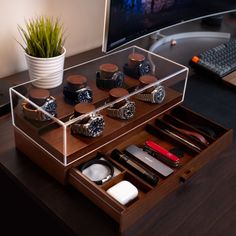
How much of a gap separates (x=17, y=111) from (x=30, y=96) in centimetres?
5

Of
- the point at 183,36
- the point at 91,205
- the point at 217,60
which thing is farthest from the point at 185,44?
the point at 91,205

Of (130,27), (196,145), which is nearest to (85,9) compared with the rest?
(130,27)

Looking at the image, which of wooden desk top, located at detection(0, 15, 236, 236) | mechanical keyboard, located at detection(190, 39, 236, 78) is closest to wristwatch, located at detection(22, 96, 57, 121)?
wooden desk top, located at detection(0, 15, 236, 236)

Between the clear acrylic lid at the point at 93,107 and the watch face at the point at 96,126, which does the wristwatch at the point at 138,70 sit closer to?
the clear acrylic lid at the point at 93,107

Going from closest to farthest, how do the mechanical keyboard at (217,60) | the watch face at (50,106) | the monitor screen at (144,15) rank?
the watch face at (50,106) < the monitor screen at (144,15) < the mechanical keyboard at (217,60)

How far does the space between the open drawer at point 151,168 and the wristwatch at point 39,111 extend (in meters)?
0.12

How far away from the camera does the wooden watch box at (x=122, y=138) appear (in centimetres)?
71

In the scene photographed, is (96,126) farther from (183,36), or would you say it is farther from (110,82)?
(183,36)

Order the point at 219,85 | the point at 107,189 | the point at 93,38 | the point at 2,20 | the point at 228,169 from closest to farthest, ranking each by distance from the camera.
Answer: the point at 107,189 → the point at 228,169 → the point at 2,20 → the point at 219,85 → the point at 93,38

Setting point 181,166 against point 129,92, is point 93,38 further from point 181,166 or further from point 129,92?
point 181,166

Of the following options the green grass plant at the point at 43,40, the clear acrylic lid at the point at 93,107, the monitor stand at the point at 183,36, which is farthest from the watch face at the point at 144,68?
the monitor stand at the point at 183,36

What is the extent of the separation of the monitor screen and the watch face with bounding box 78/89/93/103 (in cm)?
20

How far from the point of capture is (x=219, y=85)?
45.9 inches

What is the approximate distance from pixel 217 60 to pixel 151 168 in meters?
0.61
